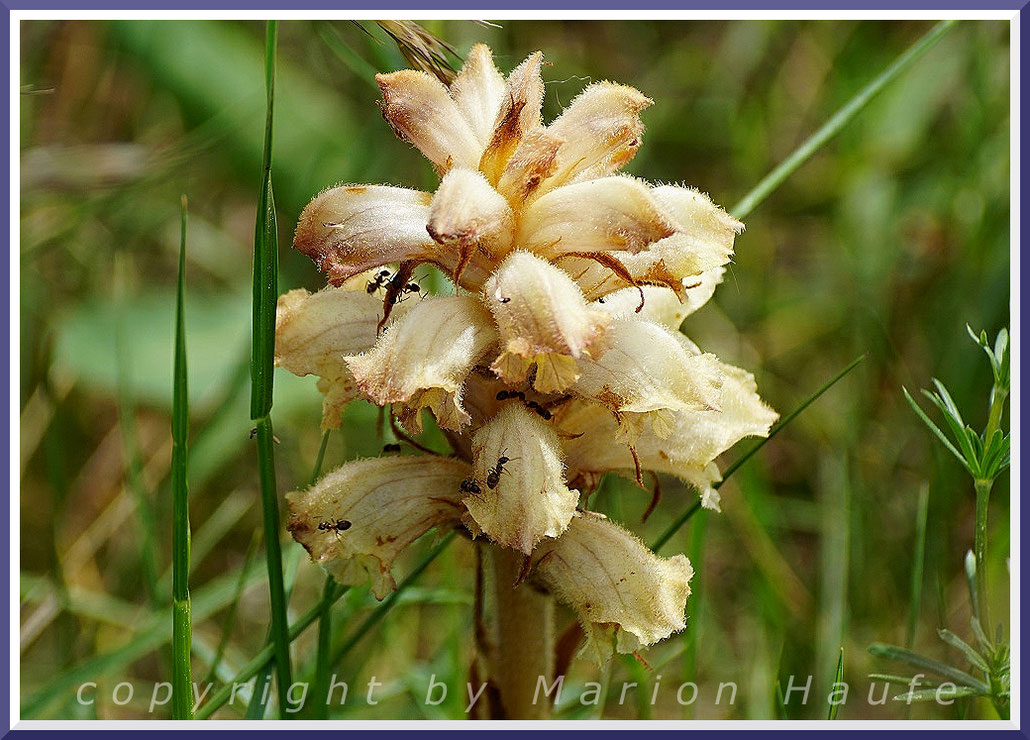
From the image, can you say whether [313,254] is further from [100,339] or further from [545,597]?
[100,339]

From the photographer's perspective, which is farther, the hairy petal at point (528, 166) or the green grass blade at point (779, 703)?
the green grass blade at point (779, 703)

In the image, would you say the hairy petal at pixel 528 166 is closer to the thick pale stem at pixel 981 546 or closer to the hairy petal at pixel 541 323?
the hairy petal at pixel 541 323

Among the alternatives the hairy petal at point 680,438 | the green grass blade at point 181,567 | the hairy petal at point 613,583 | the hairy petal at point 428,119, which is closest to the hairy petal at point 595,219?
the hairy petal at point 428,119

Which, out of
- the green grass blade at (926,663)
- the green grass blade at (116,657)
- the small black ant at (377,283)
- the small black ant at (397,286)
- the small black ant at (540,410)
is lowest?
the green grass blade at (116,657)

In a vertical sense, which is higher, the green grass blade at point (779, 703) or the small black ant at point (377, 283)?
the small black ant at point (377, 283)

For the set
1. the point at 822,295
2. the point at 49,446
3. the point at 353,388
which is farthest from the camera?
the point at 822,295

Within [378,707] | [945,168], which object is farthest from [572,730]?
[945,168]
